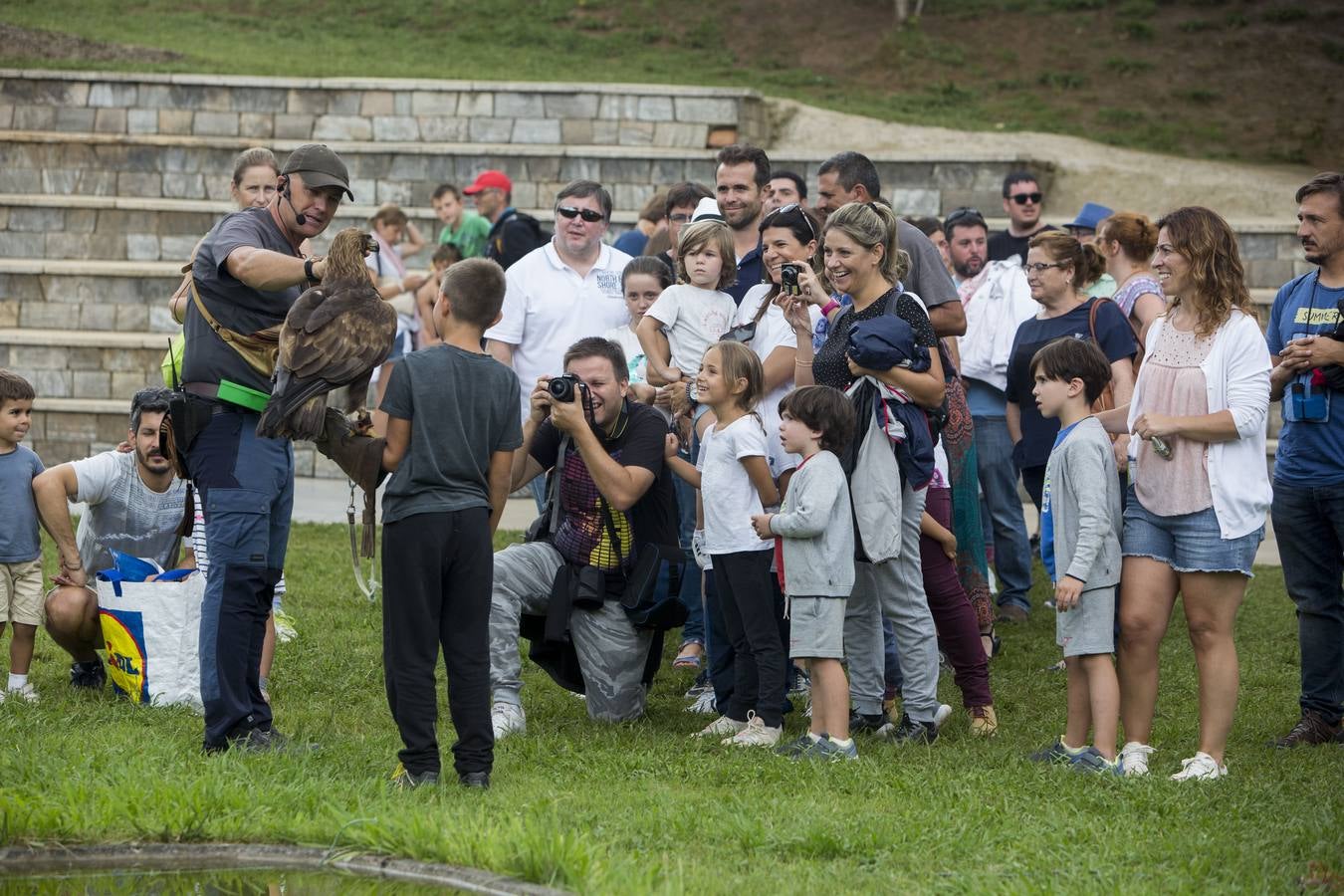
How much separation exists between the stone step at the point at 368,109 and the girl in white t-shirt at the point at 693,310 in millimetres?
9856

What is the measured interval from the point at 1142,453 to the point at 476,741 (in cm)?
240

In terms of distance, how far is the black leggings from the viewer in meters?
5.79

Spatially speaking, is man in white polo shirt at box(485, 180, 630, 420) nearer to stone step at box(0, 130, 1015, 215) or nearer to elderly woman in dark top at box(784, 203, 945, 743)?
elderly woman in dark top at box(784, 203, 945, 743)

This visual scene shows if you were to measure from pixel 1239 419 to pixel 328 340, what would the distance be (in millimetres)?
2903

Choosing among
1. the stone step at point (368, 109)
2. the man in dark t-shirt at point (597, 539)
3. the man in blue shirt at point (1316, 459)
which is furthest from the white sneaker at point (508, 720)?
the stone step at point (368, 109)

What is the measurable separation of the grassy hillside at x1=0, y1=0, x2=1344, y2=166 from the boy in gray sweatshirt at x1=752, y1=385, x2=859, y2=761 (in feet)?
42.3

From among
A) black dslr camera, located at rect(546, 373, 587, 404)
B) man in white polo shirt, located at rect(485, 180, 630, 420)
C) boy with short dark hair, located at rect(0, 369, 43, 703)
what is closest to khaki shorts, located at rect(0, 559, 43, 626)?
boy with short dark hair, located at rect(0, 369, 43, 703)

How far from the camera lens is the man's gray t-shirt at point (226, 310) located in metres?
5.20

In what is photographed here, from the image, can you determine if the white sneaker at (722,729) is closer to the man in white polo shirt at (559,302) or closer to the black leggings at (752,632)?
the black leggings at (752,632)

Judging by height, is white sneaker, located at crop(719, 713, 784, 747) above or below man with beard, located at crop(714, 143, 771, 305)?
below

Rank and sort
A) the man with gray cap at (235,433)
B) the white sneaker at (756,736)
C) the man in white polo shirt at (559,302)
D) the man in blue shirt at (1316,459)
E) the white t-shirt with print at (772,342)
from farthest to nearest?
1. the man in white polo shirt at (559,302)
2. the white t-shirt with print at (772,342)
3. the man in blue shirt at (1316,459)
4. the white sneaker at (756,736)
5. the man with gray cap at (235,433)

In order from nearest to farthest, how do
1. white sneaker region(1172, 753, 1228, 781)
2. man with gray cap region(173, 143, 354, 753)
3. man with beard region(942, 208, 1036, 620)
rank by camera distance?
white sneaker region(1172, 753, 1228, 781)
man with gray cap region(173, 143, 354, 753)
man with beard region(942, 208, 1036, 620)

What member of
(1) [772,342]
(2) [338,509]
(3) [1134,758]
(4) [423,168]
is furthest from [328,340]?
(4) [423,168]

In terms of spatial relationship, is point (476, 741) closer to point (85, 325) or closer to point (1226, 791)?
point (1226, 791)
